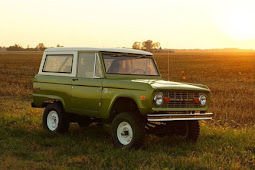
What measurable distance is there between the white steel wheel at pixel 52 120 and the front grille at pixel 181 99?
3.21 m

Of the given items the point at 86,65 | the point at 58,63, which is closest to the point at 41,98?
the point at 58,63

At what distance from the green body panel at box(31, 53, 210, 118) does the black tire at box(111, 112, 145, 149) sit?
Result: 25 centimetres

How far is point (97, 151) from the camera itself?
7.48 m

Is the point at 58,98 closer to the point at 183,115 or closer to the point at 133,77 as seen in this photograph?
the point at 133,77

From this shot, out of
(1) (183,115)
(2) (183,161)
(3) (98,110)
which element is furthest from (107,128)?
(2) (183,161)

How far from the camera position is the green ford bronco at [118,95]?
7.41m

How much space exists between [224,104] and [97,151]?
9179mm

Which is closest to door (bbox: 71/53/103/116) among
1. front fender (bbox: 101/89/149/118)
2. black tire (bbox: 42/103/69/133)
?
front fender (bbox: 101/89/149/118)

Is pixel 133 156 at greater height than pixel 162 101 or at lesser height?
lesser

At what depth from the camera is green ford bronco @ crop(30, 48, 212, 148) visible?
24.3 feet

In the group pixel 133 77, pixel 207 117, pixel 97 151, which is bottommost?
pixel 97 151

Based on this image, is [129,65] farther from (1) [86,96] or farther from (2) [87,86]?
(1) [86,96]

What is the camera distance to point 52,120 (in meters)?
9.70

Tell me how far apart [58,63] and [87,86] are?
4.97ft
